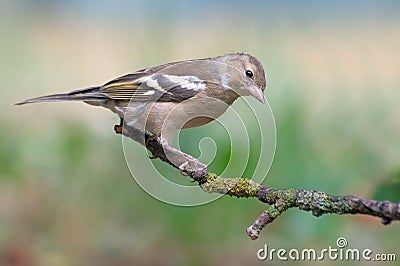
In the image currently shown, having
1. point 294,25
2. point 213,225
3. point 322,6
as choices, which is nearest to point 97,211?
point 213,225

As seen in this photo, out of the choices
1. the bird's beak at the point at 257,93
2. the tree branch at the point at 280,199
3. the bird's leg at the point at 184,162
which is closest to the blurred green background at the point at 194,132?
the bird's beak at the point at 257,93

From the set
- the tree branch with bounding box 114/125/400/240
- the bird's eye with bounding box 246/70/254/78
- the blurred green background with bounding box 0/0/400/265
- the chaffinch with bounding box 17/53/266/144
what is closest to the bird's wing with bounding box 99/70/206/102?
the chaffinch with bounding box 17/53/266/144

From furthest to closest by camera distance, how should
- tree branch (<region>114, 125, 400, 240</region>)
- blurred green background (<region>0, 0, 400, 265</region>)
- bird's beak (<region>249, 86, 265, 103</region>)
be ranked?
blurred green background (<region>0, 0, 400, 265</region>)
bird's beak (<region>249, 86, 265, 103</region>)
tree branch (<region>114, 125, 400, 240</region>)

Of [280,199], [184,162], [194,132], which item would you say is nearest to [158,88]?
[184,162]

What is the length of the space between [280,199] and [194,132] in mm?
1021

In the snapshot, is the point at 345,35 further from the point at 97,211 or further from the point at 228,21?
the point at 97,211

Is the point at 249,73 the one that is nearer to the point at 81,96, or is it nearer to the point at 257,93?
the point at 257,93

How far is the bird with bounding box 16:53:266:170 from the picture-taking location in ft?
4.93

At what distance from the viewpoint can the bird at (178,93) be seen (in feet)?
4.93

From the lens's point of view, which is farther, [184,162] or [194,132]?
[194,132]

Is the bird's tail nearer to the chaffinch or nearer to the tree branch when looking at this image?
the chaffinch

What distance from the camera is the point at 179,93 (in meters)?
1.59

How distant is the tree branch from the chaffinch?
20 centimetres

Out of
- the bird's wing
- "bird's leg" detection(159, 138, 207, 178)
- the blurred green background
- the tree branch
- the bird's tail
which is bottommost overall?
the tree branch
